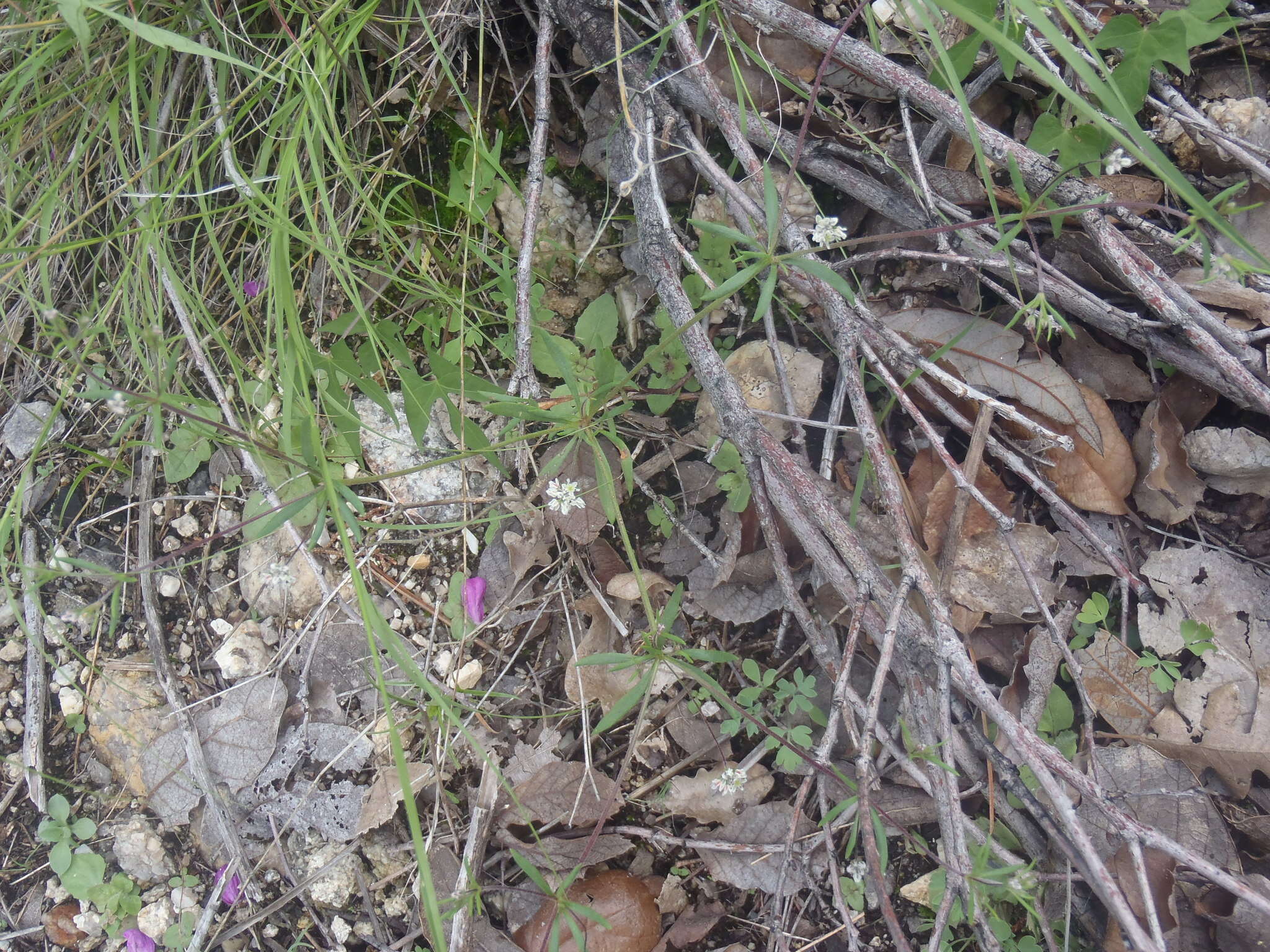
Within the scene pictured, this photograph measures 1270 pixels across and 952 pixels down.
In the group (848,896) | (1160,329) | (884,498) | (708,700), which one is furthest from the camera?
(708,700)

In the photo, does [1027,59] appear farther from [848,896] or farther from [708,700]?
[848,896]

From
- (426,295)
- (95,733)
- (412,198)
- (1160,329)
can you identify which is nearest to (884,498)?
(1160,329)

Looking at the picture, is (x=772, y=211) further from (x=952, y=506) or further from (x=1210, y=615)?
A: (x=1210, y=615)

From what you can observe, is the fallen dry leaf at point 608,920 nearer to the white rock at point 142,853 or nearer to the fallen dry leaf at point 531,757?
the fallen dry leaf at point 531,757

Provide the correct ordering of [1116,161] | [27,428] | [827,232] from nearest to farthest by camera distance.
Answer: [1116,161], [827,232], [27,428]

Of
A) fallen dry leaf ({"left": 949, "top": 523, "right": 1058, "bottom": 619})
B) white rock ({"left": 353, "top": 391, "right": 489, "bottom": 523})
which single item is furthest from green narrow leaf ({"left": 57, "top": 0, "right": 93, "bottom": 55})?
fallen dry leaf ({"left": 949, "top": 523, "right": 1058, "bottom": 619})

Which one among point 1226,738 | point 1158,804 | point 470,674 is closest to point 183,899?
point 470,674
